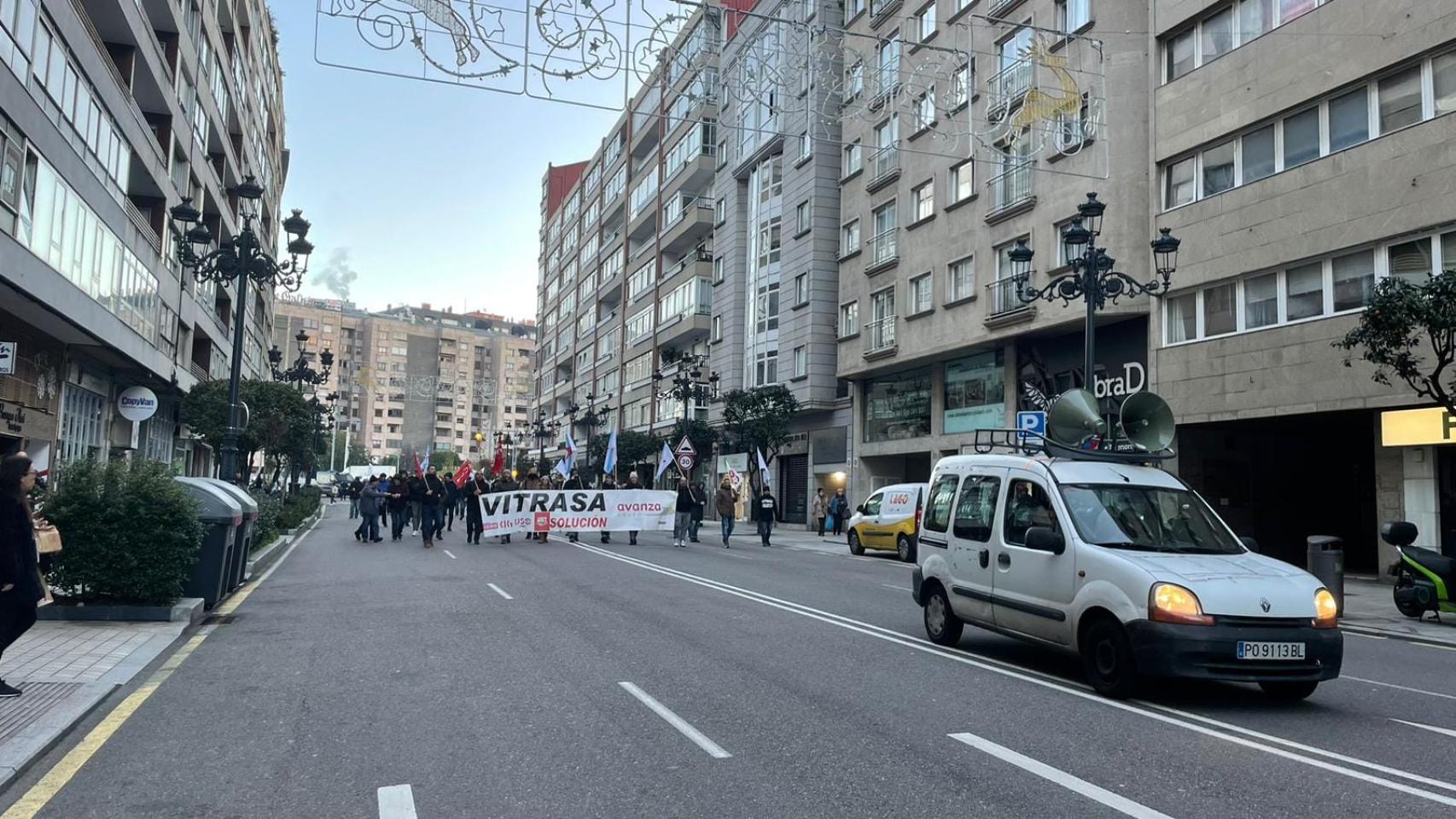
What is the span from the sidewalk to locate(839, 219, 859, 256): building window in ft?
97.9

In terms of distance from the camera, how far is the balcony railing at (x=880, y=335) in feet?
110

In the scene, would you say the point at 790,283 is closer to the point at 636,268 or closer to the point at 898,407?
the point at 898,407

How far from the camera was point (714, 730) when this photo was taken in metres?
6.00

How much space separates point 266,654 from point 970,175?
25509 mm

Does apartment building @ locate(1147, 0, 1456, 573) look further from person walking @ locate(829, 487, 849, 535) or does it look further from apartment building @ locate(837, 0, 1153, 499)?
person walking @ locate(829, 487, 849, 535)

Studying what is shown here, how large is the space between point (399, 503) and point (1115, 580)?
22.4 m

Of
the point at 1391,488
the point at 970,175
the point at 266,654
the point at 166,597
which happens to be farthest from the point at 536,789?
the point at 970,175

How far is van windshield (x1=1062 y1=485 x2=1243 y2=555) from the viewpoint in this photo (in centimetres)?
770

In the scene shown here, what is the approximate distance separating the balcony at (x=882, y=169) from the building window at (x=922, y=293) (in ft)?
12.5

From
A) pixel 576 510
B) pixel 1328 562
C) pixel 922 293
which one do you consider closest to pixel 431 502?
pixel 576 510

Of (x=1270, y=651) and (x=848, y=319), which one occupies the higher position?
(x=848, y=319)

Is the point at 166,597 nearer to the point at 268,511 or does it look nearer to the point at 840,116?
the point at 840,116

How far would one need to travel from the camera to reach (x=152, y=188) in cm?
2870

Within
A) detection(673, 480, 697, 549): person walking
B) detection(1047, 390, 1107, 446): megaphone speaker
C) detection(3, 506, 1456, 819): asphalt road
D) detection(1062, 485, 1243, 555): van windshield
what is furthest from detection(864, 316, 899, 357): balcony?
detection(1062, 485, 1243, 555): van windshield
